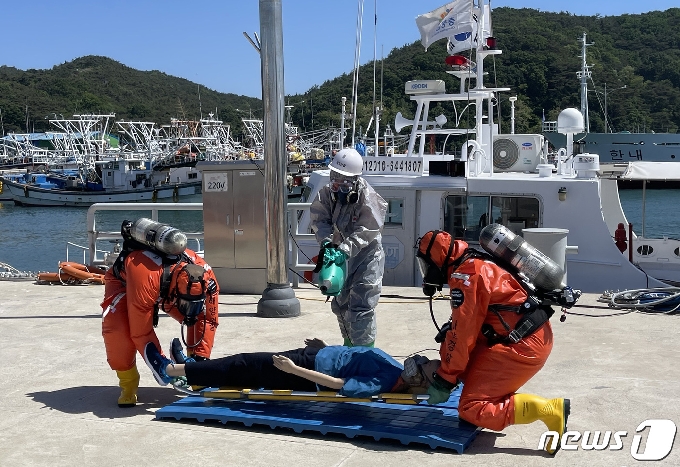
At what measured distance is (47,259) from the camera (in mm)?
31359

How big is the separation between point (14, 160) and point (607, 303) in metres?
109

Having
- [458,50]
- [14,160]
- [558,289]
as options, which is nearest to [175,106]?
[14,160]

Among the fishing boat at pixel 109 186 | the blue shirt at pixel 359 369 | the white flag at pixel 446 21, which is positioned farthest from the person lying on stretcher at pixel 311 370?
the fishing boat at pixel 109 186

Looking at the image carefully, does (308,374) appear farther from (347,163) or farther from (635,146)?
(635,146)

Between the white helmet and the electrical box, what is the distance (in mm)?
3869

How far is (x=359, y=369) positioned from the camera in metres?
4.78

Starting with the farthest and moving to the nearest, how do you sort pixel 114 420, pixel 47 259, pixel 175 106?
pixel 175 106, pixel 47 259, pixel 114 420

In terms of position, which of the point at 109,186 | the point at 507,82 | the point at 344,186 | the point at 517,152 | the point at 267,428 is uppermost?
the point at 507,82

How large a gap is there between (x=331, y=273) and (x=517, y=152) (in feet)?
28.6

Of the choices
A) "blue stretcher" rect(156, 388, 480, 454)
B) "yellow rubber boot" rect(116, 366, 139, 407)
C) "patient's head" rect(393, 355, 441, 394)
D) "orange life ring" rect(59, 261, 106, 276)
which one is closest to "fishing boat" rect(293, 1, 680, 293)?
"orange life ring" rect(59, 261, 106, 276)

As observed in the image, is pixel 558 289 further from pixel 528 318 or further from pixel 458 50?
pixel 458 50

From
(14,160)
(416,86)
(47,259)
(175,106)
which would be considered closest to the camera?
(416,86)

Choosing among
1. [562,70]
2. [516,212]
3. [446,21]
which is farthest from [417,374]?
[562,70]

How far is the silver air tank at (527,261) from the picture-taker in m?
4.40
